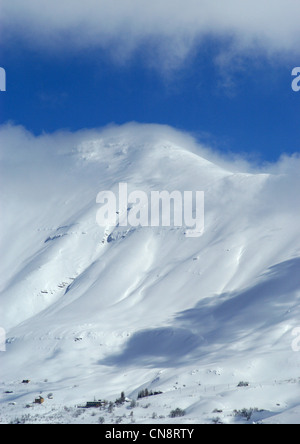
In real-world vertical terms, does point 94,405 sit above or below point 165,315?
below

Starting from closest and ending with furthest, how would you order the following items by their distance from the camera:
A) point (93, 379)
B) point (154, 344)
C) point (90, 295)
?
1. point (93, 379)
2. point (154, 344)
3. point (90, 295)

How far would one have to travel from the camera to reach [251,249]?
131375 millimetres

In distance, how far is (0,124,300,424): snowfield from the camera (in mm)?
50938

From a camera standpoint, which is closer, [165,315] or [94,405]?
[94,405]

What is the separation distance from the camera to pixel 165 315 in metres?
112

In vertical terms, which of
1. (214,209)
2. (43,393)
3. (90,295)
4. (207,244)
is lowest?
(43,393)

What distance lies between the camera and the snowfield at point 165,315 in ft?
167

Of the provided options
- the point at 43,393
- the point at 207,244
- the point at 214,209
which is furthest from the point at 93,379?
the point at 214,209
